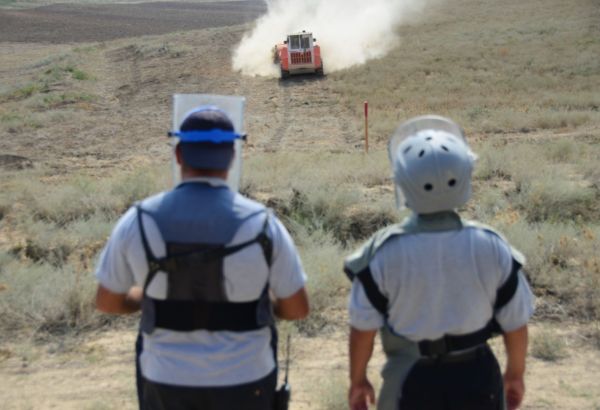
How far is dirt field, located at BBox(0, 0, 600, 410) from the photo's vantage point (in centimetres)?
477

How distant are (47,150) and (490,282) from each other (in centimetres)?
1683

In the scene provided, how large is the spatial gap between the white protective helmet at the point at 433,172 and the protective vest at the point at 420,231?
0.04 m

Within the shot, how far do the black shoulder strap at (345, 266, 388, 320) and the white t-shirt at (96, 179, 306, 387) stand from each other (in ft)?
0.78

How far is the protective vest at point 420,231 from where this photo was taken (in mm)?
2543

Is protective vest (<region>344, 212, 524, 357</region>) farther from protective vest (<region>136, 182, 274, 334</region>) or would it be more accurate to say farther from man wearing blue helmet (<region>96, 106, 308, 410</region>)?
protective vest (<region>136, 182, 274, 334</region>)

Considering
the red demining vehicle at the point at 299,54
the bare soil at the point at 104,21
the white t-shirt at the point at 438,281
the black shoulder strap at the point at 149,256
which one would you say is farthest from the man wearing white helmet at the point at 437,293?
the bare soil at the point at 104,21

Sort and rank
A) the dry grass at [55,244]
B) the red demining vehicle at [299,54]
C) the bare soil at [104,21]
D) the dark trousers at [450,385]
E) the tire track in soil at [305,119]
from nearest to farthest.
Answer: the dark trousers at [450,385]
the dry grass at [55,244]
the tire track in soil at [305,119]
the red demining vehicle at [299,54]
the bare soil at [104,21]

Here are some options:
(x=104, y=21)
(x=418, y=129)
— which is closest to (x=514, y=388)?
(x=418, y=129)

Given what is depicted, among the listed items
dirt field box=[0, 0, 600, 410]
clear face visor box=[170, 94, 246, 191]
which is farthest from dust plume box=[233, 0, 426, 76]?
clear face visor box=[170, 94, 246, 191]

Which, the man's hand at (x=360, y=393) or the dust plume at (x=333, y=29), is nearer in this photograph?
the man's hand at (x=360, y=393)

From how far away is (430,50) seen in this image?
32.8 m

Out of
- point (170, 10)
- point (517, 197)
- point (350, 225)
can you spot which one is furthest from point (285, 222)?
point (170, 10)

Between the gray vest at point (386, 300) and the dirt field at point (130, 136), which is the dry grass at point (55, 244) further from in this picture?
the gray vest at point (386, 300)

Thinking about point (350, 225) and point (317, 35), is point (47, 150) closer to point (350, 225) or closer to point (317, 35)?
point (350, 225)
